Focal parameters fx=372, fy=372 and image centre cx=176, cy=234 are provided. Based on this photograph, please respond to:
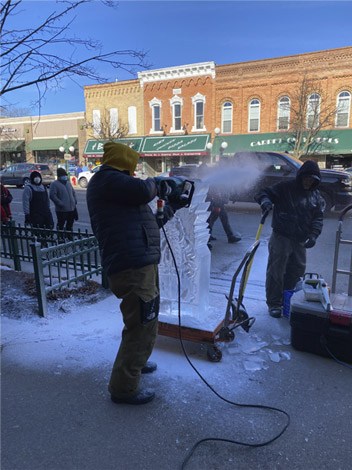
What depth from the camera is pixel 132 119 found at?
1037 inches

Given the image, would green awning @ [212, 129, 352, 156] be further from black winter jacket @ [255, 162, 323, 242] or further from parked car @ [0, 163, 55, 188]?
black winter jacket @ [255, 162, 323, 242]

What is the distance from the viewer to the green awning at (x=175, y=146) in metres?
23.2

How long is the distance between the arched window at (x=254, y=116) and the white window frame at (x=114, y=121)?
9.64 metres

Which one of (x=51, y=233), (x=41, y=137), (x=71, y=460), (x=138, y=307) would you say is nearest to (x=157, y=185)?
(x=138, y=307)

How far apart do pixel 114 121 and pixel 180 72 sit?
592 centimetres

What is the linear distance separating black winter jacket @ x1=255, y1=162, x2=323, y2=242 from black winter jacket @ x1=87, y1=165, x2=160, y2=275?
1968 millimetres

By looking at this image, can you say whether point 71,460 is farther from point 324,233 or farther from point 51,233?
point 324,233

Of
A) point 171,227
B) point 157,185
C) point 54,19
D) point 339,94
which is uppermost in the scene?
point 339,94

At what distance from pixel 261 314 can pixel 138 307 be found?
2.11 meters

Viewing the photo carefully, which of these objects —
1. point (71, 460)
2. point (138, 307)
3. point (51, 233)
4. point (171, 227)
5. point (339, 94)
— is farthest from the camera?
point (339, 94)

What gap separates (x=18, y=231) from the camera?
581 cm

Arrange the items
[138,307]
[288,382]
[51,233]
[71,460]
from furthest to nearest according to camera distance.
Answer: [51,233]
[288,382]
[138,307]
[71,460]

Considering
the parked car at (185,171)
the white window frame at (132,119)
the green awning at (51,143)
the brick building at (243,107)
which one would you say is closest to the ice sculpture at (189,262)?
the parked car at (185,171)

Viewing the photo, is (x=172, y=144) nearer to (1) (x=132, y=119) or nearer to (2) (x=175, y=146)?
(2) (x=175, y=146)
